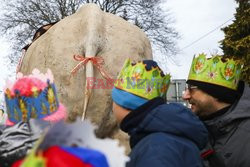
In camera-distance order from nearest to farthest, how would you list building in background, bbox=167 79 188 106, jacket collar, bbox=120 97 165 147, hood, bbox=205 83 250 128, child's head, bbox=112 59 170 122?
jacket collar, bbox=120 97 165 147
child's head, bbox=112 59 170 122
hood, bbox=205 83 250 128
building in background, bbox=167 79 188 106

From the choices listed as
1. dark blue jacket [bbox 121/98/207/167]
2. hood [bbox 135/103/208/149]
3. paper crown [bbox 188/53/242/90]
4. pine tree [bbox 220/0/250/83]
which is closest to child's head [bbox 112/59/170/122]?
dark blue jacket [bbox 121/98/207/167]

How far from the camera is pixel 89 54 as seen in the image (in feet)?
13.6

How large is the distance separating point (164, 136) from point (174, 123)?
104 mm

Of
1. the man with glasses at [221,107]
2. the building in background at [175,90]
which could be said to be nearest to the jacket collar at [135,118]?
the man with glasses at [221,107]

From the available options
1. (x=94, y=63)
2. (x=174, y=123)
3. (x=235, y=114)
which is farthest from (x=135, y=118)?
(x=94, y=63)

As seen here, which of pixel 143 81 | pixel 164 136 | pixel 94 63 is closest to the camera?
pixel 164 136

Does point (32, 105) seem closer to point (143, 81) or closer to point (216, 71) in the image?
point (143, 81)

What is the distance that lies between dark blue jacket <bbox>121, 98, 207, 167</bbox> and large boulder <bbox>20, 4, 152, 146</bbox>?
5.75 ft

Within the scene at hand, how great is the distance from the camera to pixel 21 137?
1.54 metres

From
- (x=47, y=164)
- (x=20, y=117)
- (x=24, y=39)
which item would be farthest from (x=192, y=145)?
(x=24, y=39)

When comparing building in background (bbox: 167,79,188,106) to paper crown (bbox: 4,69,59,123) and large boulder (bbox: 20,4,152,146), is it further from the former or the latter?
paper crown (bbox: 4,69,59,123)

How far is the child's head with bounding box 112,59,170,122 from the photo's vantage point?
2.54 m

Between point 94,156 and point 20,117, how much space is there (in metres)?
1.05

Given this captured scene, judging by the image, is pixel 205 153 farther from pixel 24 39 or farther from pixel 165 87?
pixel 24 39
